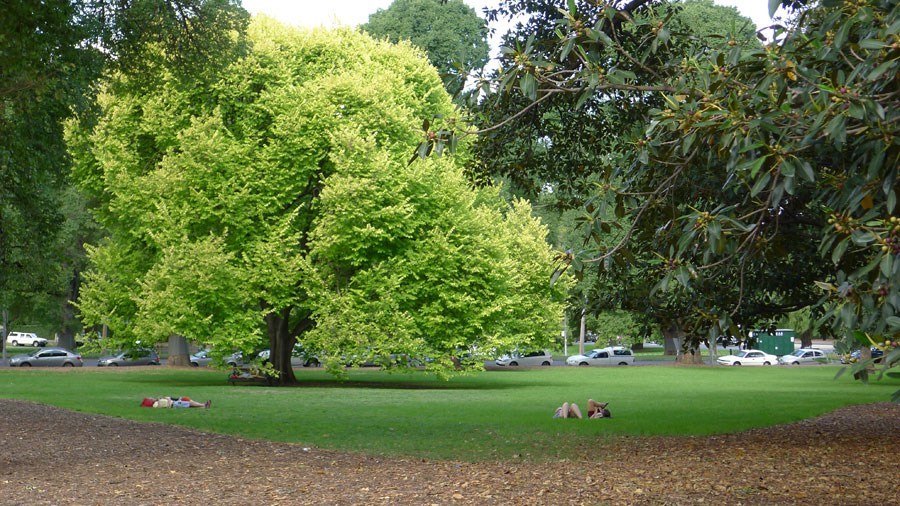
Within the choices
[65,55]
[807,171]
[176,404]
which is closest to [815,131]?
[807,171]

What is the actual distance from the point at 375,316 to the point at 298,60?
9845 millimetres

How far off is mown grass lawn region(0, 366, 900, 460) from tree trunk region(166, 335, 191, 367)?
9.60 metres

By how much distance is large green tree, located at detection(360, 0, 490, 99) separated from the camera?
4944 centimetres

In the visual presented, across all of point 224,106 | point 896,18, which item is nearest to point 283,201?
point 224,106

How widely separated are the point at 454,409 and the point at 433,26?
35.1 meters

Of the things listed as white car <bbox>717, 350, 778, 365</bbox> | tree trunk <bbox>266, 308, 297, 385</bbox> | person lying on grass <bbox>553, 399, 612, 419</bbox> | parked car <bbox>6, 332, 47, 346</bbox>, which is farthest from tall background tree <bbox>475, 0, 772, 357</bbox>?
parked car <bbox>6, 332, 47, 346</bbox>

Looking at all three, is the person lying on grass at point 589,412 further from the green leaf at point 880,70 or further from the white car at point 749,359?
the white car at point 749,359

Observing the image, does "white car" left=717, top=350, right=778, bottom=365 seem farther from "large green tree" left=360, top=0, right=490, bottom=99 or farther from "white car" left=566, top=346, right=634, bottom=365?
"large green tree" left=360, top=0, right=490, bottom=99

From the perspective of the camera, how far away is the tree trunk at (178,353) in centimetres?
4546

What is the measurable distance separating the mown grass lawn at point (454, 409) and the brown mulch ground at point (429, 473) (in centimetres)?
116

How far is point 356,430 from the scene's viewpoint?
15.4 meters

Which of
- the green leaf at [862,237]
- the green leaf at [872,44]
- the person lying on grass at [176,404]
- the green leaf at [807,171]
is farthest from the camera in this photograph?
the person lying on grass at [176,404]

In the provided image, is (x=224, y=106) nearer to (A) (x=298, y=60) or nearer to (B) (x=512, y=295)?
(A) (x=298, y=60)

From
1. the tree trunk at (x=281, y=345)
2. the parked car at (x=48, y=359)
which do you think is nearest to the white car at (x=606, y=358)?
the tree trunk at (x=281, y=345)
